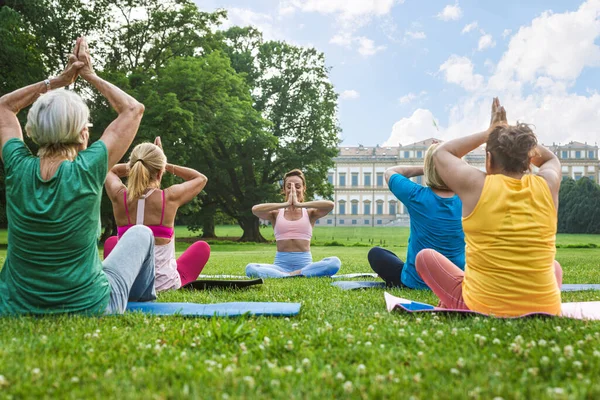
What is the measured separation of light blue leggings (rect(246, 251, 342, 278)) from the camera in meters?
7.25

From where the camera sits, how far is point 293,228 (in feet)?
24.4

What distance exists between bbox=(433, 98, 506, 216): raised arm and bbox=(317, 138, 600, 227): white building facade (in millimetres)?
81449

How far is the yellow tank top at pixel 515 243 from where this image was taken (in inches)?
121

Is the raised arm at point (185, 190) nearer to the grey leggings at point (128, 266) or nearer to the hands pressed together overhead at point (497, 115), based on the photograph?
the grey leggings at point (128, 266)

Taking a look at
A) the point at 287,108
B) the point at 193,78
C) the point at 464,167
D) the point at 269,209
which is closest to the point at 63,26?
the point at 193,78

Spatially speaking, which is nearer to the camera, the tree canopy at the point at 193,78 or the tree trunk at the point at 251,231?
the tree canopy at the point at 193,78

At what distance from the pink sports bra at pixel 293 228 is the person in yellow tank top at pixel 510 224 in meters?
4.17

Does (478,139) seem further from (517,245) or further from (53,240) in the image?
(53,240)

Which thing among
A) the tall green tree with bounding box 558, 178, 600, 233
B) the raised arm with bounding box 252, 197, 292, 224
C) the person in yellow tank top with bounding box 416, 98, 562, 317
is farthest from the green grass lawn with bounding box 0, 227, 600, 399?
the tall green tree with bounding box 558, 178, 600, 233

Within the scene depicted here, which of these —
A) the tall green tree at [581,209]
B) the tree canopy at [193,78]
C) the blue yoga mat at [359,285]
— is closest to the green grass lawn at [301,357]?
the blue yoga mat at [359,285]

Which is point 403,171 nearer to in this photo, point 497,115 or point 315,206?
point 497,115

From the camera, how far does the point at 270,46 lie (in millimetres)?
33562

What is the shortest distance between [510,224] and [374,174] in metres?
84.7

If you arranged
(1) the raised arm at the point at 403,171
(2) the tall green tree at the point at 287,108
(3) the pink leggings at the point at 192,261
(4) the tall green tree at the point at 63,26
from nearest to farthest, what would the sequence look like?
(1) the raised arm at the point at 403,171 < (3) the pink leggings at the point at 192,261 < (4) the tall green tree at the point at 63,26 < (2) the tall green tree at the point at 287,108
